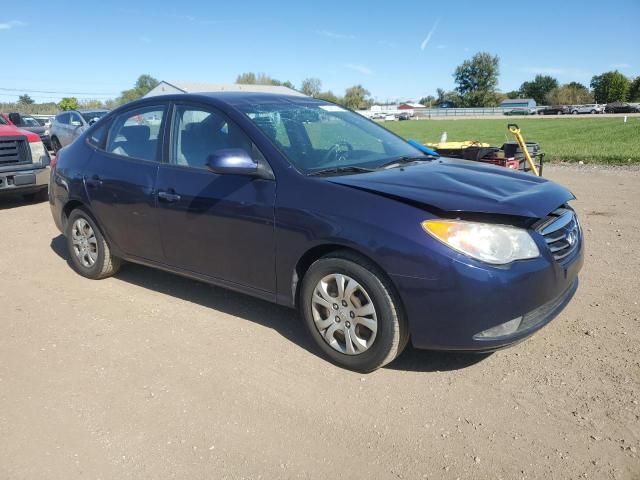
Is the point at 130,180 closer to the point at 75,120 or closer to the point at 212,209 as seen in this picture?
the point at 212,209

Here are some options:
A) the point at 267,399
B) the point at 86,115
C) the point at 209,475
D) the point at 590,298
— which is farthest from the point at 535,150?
the point at 86,115

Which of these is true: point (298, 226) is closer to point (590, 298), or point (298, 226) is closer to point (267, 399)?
point (267, 399)

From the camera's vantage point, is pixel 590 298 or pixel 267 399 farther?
pixel 590 298

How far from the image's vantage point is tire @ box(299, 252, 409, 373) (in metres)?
3.12

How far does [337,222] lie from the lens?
3223 millimetres

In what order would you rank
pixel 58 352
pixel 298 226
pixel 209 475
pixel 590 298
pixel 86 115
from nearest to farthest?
1. pixel 209 475
2. pixel 298 226
3. pixel 58 352
4. pixel 590 298
5. pixel 86 115

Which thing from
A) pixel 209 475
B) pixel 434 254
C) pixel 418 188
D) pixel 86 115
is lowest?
pixel 209 475

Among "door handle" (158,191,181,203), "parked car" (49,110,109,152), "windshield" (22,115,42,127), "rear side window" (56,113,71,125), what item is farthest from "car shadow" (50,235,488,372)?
"windshield" (22,115,42,127)

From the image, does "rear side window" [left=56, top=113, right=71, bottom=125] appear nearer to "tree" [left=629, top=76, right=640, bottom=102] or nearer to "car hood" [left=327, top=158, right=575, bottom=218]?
"car hood" [left=327, top=158, right=575, bottom=218]

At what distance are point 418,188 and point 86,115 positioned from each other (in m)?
16.8

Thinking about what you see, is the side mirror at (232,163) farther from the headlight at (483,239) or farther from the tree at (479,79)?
the tree at (479,79)

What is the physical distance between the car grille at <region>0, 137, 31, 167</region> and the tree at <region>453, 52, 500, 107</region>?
115168 mm

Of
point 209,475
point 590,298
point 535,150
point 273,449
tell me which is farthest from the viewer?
point 535,150

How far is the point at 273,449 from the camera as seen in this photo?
8.87 feet
